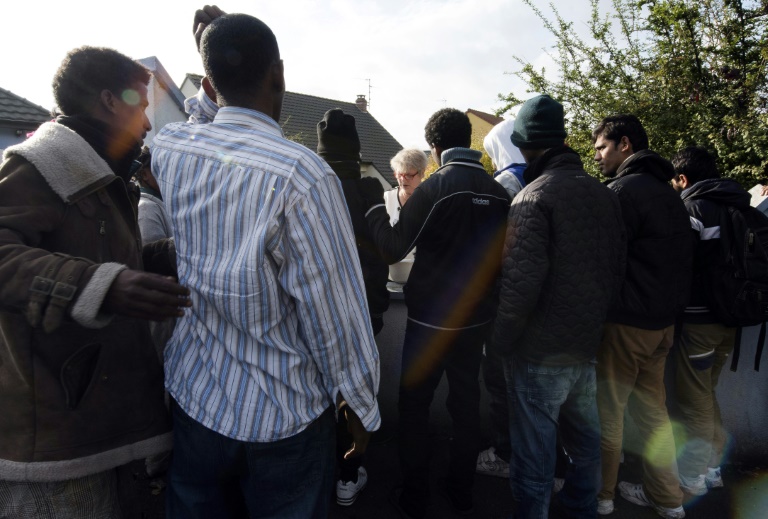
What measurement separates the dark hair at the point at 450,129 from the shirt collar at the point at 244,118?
153cm

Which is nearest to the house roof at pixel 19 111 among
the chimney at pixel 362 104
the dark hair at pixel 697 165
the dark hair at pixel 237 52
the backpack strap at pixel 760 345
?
the dark hair at pixel 237 52

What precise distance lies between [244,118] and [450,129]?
63.2 inches

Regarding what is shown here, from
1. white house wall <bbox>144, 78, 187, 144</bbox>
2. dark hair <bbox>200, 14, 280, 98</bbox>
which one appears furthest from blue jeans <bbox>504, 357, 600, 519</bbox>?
white house wall <bbox>144, 78, 187, 144</bbox>

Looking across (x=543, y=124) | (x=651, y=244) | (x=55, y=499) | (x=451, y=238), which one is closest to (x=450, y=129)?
(x=543, y=124)

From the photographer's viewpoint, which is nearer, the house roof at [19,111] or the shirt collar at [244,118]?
the shirt collar at [244,118]

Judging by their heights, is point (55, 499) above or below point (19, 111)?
below

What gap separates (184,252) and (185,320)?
0.21 meters

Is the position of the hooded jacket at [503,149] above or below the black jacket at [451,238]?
above

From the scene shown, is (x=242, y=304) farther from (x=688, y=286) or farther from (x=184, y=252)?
(x=688, y=286)

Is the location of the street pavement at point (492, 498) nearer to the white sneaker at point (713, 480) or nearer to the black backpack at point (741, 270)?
the white sneaker at point (713, 480)

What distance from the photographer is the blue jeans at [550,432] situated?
88.2 inches

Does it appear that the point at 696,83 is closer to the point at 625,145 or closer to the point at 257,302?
the point at 625,145

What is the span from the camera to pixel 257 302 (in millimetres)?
1218

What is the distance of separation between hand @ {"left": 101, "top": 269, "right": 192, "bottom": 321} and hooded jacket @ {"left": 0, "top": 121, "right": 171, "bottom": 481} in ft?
0.08
